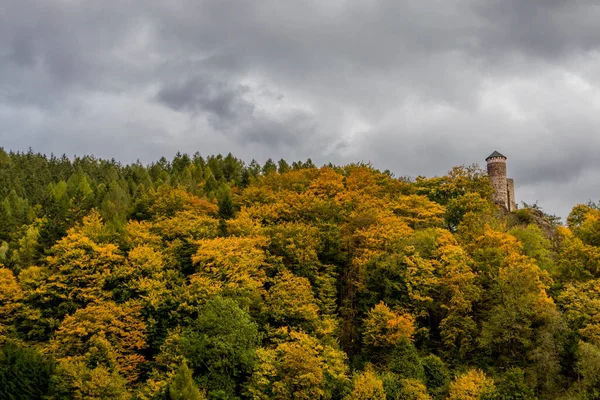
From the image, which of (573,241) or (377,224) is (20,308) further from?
(573,241)

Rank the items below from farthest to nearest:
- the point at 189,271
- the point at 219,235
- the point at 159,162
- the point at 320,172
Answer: the point at 159,162 → the point at 320,172 → the point at 219,235 → the point at 189,271

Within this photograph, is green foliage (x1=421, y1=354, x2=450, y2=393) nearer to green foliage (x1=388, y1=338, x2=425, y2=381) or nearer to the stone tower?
green foliage (x1=388, y1=338, x2=425, y2=381)

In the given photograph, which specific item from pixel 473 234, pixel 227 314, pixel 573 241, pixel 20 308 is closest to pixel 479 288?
pixel 473 234

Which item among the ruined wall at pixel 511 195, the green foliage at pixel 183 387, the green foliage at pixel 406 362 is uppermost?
the ruined wall at pixel 511 195

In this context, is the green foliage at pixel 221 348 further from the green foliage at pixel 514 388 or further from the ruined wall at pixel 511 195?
the ruined wall at pixel 511 195

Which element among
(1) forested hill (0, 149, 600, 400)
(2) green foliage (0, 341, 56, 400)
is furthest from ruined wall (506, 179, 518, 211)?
(2) green foliage (0, 341, 56, 400)

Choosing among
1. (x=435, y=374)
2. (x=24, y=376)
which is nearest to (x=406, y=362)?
(x=435, y=374)

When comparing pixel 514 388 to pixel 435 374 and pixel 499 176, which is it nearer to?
pixel 435 374

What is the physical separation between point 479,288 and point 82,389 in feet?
102

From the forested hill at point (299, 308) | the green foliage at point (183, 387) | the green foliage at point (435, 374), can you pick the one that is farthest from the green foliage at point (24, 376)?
the green foliage at point (435, 374)

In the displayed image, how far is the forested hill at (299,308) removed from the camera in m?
39.4

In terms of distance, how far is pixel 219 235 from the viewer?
5469 cm

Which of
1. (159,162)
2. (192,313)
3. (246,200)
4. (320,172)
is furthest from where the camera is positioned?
(159,162)

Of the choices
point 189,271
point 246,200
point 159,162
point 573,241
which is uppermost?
point 159,162
